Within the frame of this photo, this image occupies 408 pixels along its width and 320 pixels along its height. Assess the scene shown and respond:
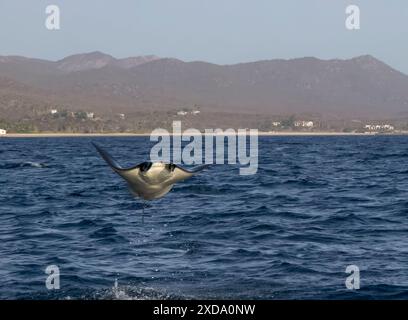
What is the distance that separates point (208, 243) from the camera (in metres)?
23.6

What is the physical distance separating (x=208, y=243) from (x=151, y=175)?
934 cm

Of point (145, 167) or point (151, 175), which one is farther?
point (151, 175)

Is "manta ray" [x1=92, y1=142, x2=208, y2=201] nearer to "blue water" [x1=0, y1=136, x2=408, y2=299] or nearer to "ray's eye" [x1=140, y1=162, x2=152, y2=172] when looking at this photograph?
"ray's eye" [x1=140, y1=162, x2=152, y2=172]

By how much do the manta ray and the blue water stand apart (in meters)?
3.33

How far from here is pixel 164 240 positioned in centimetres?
2450

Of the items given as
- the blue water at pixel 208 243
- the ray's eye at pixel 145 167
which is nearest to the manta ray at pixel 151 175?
the ray's eye at pixel 145 167

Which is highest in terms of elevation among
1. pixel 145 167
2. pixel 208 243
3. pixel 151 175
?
pixel 145 167

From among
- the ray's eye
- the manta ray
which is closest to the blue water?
the manta ray

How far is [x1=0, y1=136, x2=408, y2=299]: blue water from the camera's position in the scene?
1795cm

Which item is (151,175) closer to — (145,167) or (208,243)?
(145,167)

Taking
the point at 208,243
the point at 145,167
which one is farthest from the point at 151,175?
the point at 208,243

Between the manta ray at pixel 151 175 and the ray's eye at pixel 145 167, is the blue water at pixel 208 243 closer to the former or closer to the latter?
the manta ray at pixel 151 175

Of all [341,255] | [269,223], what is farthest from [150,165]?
[269,223]

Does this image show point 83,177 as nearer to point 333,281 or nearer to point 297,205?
point 297,205
